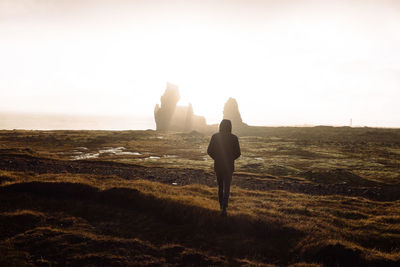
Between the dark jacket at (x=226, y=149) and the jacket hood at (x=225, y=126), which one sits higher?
the jacket hood at (x=225, y=126)

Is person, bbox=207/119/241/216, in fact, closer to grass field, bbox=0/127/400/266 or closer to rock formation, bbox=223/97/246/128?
grass field, bbox=0/127/400/266

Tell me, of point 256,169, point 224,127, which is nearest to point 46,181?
point 224,127

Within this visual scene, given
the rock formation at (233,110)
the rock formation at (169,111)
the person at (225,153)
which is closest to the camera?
the person at (225,153)

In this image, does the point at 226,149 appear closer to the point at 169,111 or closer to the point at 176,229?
the point at 176,229

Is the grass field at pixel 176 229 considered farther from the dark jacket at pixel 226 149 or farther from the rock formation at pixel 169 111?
the rock formation at pixel 169 111

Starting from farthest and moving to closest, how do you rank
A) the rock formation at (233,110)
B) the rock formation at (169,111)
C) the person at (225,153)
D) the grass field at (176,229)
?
1. the rock formation at (169,111)
2. the rock formation at (233,110)
3. the person at (225,153)
4. the grass field at (176,229)

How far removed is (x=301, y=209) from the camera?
48.7ft

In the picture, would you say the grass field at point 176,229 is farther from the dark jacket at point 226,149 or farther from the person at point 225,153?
the dark jacket at point 226,149

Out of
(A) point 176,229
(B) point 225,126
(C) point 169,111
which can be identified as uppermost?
(C) point 169,111

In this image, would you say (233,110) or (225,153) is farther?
(233,110)

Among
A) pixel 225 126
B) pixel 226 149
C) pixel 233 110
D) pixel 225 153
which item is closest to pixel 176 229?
pixel 225 153

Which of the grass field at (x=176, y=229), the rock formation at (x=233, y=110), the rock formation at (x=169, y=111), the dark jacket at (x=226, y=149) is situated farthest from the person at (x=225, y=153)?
the rock formation at (x=169, y=111)

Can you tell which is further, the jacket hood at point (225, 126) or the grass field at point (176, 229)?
the jacket hood at point (225, 126)

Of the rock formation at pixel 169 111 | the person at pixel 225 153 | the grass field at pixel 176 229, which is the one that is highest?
the rock formation at pixel 169 111
